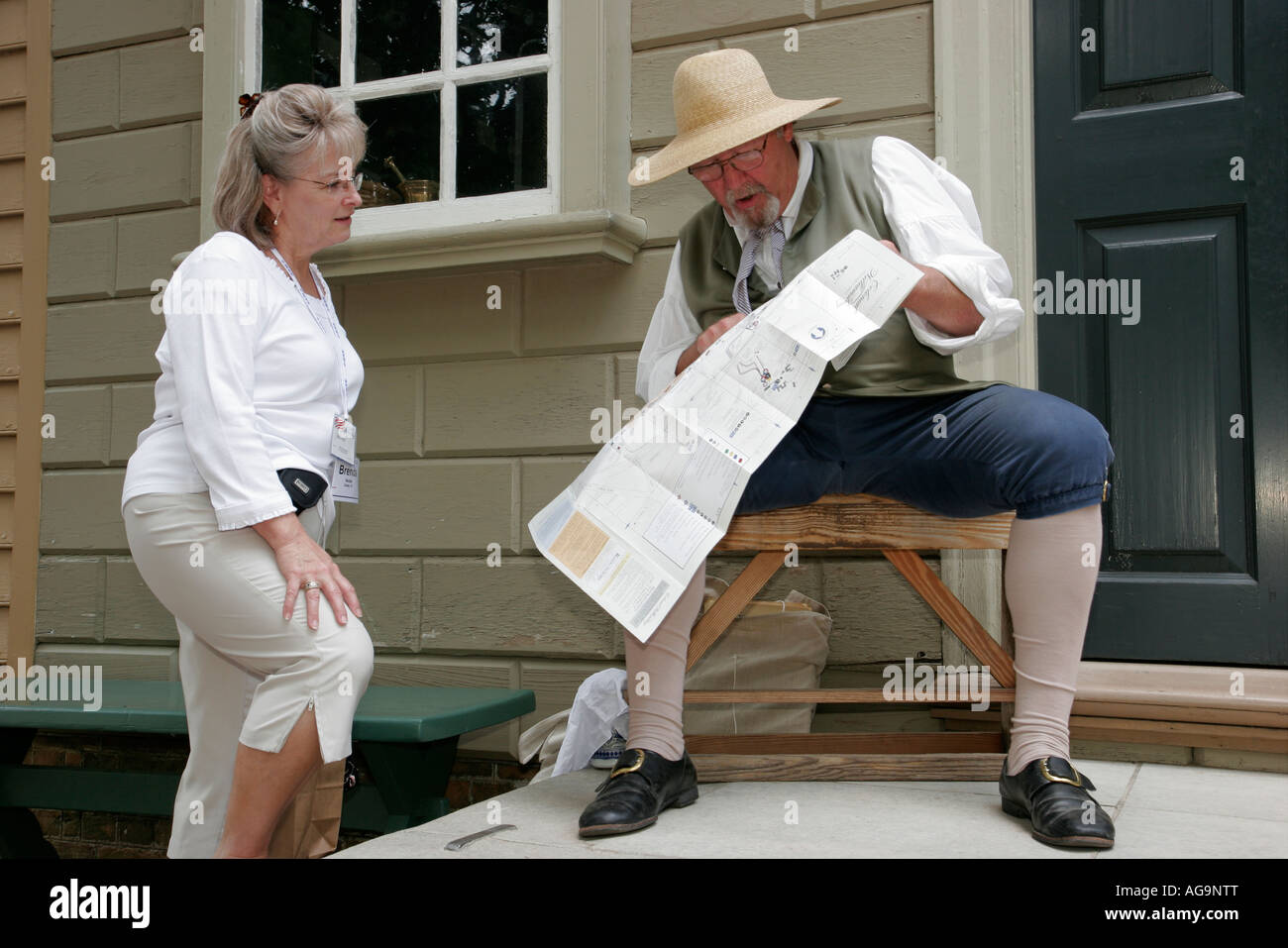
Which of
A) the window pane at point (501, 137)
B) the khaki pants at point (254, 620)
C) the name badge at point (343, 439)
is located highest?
the window pane at point (501, 137)

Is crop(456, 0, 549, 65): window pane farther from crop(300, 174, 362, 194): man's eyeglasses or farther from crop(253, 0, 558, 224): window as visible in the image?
crop(300, 174, 362, 194): man's eyeglasses

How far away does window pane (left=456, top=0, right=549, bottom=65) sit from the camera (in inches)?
134

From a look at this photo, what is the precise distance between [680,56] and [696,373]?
158 centimetres

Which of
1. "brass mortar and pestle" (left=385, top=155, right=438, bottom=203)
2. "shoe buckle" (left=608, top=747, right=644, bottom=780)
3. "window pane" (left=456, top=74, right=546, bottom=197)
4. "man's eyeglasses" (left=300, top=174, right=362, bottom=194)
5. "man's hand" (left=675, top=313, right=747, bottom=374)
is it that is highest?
"window pane" (left=456, top=74, right=546, bottom=197)

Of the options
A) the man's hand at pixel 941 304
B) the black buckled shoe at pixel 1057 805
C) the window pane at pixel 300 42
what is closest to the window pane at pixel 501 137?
the window pane at pixel 300 42

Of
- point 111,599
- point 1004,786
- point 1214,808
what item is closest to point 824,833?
point 1004,786

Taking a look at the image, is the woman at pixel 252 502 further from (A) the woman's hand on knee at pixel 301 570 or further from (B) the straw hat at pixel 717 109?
(B) the straw hat at pixel 717 109

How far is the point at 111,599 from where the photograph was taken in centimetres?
377

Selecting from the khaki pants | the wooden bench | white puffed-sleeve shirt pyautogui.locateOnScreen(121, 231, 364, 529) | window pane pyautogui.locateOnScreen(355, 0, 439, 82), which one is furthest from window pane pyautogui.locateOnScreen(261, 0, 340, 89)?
the wooden bench

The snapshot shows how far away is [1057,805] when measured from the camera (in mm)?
1703

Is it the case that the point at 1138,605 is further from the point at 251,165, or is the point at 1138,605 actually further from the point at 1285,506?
the point at 251,165

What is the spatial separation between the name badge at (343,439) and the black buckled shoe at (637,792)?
2.63 ft

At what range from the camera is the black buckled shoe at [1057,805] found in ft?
5.44

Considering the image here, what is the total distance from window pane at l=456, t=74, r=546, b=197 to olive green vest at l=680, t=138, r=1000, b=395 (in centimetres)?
110
